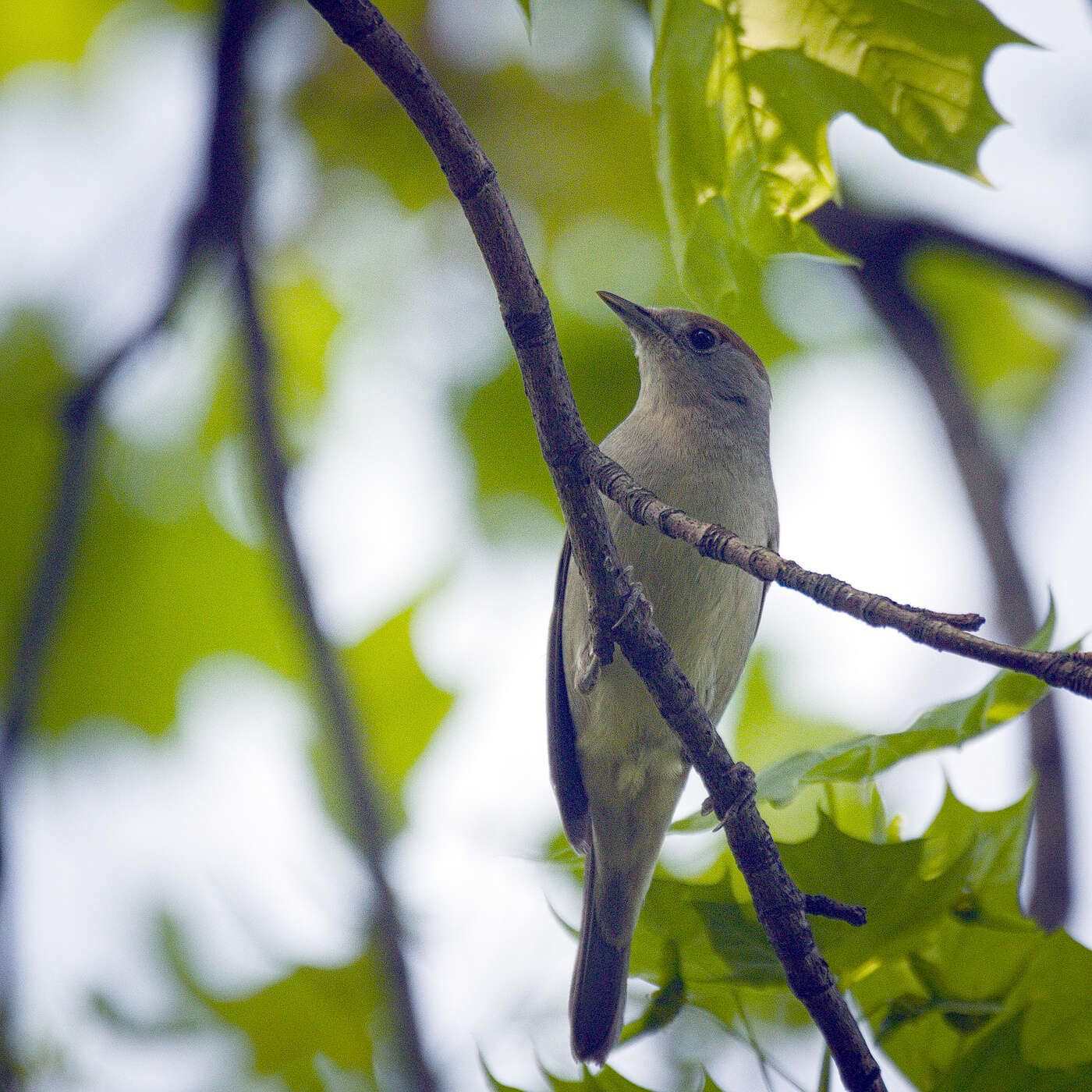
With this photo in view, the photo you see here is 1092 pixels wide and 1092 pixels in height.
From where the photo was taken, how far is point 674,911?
282 cm

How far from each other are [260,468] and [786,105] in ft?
7.03

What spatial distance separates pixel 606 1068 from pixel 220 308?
145 inches

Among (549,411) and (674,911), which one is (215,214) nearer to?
(549,411)

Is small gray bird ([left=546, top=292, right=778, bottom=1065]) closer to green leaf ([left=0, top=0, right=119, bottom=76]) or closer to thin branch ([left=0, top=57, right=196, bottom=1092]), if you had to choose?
thin branch ([left=0, top=57, right=196, bottom=1092])

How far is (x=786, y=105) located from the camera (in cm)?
285

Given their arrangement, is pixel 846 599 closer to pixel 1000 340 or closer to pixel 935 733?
pixel 935 733

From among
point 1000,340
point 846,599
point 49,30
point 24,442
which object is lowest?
point 846,599

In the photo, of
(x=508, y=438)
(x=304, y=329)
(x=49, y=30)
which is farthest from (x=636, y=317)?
(x=49, y=30)

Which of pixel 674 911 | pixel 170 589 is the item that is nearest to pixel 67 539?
pixel 170 589

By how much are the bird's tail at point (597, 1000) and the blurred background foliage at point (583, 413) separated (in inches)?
36.3

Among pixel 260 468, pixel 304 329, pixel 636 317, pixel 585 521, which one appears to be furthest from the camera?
pixel 304 329

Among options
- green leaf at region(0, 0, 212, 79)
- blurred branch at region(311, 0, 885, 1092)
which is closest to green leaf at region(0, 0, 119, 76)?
green leaf at region(0, 0, 212, 79)

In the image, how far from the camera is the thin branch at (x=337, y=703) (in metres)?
3.18

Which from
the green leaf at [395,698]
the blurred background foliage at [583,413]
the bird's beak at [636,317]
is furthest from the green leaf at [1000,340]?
the green leaf at [395,698]
